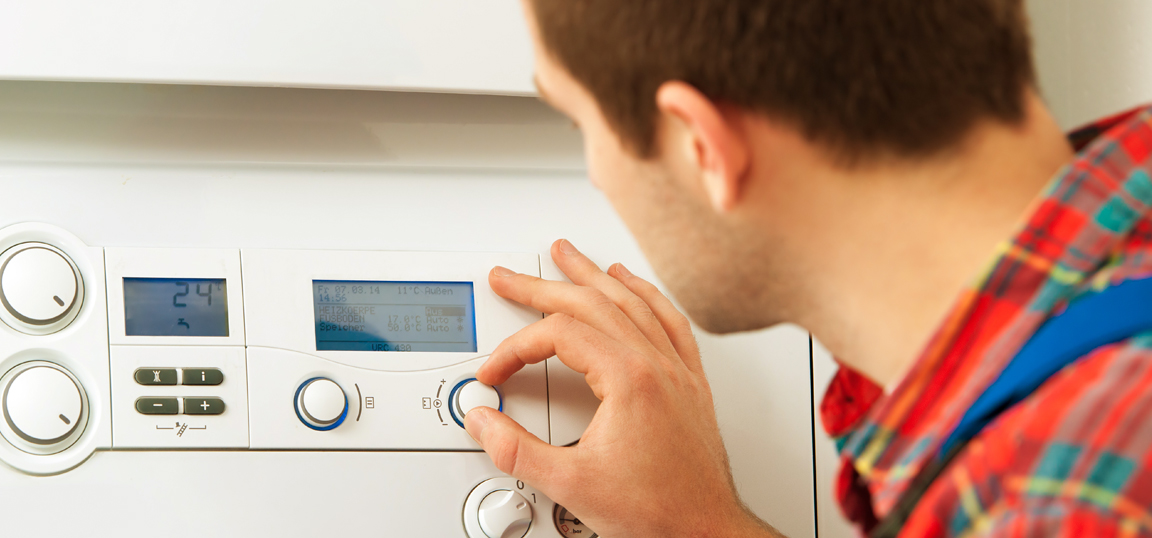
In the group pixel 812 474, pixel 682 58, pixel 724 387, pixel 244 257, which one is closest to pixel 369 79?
pixel 244 257

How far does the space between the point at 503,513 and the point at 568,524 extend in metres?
0.06

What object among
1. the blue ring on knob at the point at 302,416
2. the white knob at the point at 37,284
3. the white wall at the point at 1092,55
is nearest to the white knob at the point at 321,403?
the blue ring on knob at the point at 302,416

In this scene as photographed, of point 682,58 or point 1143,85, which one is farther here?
point 1143,85

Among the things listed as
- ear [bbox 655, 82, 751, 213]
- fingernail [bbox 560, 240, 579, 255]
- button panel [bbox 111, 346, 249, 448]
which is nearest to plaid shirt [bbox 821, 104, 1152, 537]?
ear [bbox 655, 82, 751, 213]

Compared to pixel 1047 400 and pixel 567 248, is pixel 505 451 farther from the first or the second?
pixel 1047 400

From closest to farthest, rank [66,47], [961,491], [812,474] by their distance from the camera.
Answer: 1. [961,491]
2. [66,47]
3. [812,474]

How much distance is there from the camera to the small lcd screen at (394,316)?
65 centimetres

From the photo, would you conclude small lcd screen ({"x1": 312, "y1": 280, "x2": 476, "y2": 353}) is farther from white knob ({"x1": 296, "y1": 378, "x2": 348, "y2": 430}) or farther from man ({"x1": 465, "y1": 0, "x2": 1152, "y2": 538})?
man ({"x1": 465, "y1": 0, "x2": 1152, "y2": 538})

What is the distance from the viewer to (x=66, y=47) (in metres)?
0.56

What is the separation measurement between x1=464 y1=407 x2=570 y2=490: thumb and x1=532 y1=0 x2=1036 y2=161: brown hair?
33 centimetres

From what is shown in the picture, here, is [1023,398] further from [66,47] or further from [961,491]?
[66,47]

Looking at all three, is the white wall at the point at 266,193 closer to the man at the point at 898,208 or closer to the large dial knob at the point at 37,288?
the large dial knob at the point at 37,288

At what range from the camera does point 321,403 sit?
0.63 m

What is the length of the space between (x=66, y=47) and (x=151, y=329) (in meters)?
0.22
